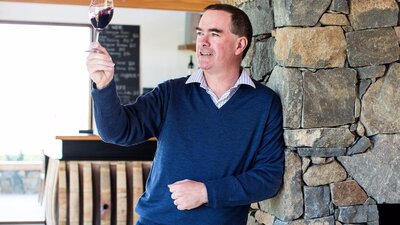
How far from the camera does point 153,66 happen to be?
727 cm

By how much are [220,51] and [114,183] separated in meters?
2.08

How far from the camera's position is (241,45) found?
2.38m

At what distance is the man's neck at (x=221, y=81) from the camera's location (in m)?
2.37

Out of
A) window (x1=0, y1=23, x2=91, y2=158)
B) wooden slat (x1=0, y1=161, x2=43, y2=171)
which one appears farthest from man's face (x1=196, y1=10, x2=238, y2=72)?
wooden slat (x1=0, y1=161, x2=43, y2=171)

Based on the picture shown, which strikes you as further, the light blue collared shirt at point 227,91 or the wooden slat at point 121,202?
the wooden slat at point 121,202

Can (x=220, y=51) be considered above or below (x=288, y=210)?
above

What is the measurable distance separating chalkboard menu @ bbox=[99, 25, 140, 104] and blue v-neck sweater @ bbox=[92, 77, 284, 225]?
4.85 metres

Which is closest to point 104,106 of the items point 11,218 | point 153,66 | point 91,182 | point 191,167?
point 191,167

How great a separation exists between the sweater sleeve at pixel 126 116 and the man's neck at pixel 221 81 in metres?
0.18

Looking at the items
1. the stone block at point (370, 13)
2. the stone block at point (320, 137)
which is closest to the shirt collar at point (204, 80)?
the stone block at point (320, 137)

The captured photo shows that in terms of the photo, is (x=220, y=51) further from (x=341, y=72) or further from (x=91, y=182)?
(x=91, y=182)

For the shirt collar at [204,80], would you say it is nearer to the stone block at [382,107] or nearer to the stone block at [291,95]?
the stone block at [291,95]

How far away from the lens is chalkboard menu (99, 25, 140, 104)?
7129mm

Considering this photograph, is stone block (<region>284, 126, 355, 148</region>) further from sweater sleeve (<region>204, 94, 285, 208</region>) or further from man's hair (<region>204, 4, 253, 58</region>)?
man's hair (<region>204, 4, 253, 58</region>)
